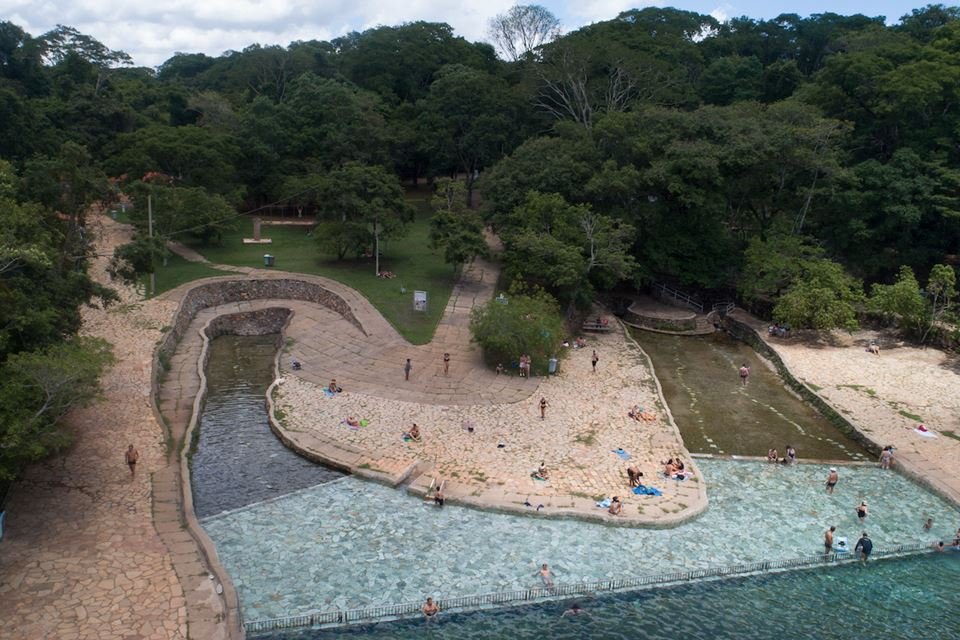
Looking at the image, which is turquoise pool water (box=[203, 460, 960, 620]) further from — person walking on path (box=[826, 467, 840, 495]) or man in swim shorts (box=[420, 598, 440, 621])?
man in swim shorts (box=[420, 598, 440, 621])

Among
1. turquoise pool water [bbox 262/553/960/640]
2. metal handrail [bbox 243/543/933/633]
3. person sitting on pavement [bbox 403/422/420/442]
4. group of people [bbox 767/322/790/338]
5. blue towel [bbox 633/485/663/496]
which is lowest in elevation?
turquoise pool water [bbox 262/553/960/640]

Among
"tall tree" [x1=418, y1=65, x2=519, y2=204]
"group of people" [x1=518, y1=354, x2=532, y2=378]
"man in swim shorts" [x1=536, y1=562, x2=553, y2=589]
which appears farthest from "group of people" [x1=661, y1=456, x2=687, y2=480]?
"tall tree" [x1=418, y1=65, x2=519, y2=204]

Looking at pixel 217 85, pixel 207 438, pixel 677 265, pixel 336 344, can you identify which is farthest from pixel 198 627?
pixel 217 85

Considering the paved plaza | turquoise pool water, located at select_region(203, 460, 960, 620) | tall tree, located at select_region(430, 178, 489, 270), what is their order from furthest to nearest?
tall tree, located at select_region(430, 178, 489, 270), turquoise pool water, located at select_region(203, 460, 960, 620), the paved plaza

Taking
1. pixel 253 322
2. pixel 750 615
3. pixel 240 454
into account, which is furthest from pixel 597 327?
pixel 750 615

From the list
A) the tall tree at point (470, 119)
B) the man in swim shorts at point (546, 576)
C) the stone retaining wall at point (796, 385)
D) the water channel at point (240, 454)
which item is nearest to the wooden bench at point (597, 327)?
the stone retaining wall at point (796, 385)

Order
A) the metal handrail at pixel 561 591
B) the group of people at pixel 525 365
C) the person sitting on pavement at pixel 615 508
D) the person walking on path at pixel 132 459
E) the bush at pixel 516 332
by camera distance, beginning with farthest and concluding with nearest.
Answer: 1. the bush at pixel 516 332
2. the group of people at pixel 525 365
3. the person walking on path at pixel 132 459
4. the person sitting on pavement at pixel 615 508
5. the metal handrail at pixel 561 591

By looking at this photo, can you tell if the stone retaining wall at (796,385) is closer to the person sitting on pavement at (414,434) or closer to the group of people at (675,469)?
the group of people at (675,469)

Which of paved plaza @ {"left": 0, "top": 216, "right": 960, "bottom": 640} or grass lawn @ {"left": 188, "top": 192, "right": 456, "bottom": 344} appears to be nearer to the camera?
paved plaza @ {"left": 0, "top": 216, "right": 960, "bottom": 640}
